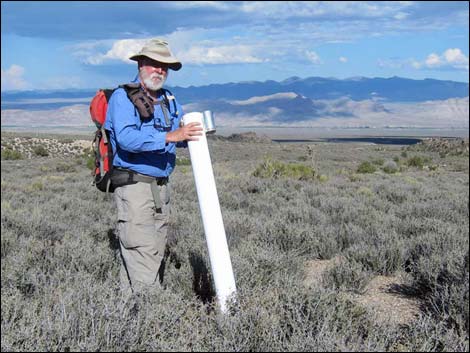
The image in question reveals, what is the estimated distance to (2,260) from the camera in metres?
6.11

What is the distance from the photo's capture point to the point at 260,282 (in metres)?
4.78

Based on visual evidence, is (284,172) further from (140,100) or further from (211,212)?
(211,212)

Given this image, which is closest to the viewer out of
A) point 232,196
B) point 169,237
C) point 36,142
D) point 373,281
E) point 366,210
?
point 373,281

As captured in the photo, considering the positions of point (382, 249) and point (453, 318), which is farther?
point (382, 249)

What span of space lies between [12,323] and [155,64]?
6.66ft

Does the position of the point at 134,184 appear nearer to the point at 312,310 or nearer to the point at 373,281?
the point at 312,310

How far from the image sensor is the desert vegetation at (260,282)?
3.30 m

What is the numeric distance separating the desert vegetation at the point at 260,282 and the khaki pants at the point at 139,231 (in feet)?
0.76

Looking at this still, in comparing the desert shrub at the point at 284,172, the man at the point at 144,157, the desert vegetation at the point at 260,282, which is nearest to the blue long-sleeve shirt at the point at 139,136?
the man at the point at 144,157

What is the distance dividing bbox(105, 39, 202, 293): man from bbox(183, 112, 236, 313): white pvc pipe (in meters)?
0.19

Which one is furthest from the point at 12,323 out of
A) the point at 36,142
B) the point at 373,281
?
the point at 36,142

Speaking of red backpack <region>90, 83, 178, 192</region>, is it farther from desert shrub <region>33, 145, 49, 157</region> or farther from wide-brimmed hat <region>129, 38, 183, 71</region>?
desert shrub <region>33, 145, 49, 157</region>

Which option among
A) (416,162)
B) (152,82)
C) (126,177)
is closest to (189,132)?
(152,82)

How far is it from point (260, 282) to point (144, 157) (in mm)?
1382
